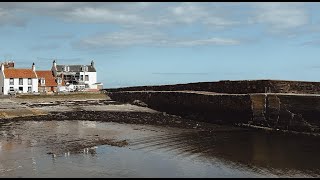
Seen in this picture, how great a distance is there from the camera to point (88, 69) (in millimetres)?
81625

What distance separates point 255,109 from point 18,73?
4975cm

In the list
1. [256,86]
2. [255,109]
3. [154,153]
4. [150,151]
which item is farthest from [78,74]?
[154,153]

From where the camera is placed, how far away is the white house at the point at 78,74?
253 feet

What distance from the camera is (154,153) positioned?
51.0ft

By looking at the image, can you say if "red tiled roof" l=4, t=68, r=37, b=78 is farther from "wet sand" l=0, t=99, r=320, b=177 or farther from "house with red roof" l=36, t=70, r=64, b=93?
"wet sand" l=0, t=99, r=320, b=177

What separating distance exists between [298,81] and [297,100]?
3.57m

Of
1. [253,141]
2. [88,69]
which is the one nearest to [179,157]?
[253,141]

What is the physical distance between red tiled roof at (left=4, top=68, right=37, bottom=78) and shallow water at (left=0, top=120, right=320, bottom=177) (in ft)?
145

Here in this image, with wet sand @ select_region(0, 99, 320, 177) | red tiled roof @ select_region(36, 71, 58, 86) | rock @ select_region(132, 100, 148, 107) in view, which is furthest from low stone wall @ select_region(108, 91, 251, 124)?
red tiled roof @ select_region(36, 71, 58, 86)

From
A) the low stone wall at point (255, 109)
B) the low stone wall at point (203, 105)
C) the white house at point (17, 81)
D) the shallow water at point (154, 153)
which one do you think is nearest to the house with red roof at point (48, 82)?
the white house at point (17, 81)

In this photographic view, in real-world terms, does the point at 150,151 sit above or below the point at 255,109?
below

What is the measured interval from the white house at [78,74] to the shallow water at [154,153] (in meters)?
55.3

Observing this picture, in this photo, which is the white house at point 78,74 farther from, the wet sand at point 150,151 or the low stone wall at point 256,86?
the wet sand at point 150,151

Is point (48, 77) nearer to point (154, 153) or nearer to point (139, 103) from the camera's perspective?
point (139, 103)
